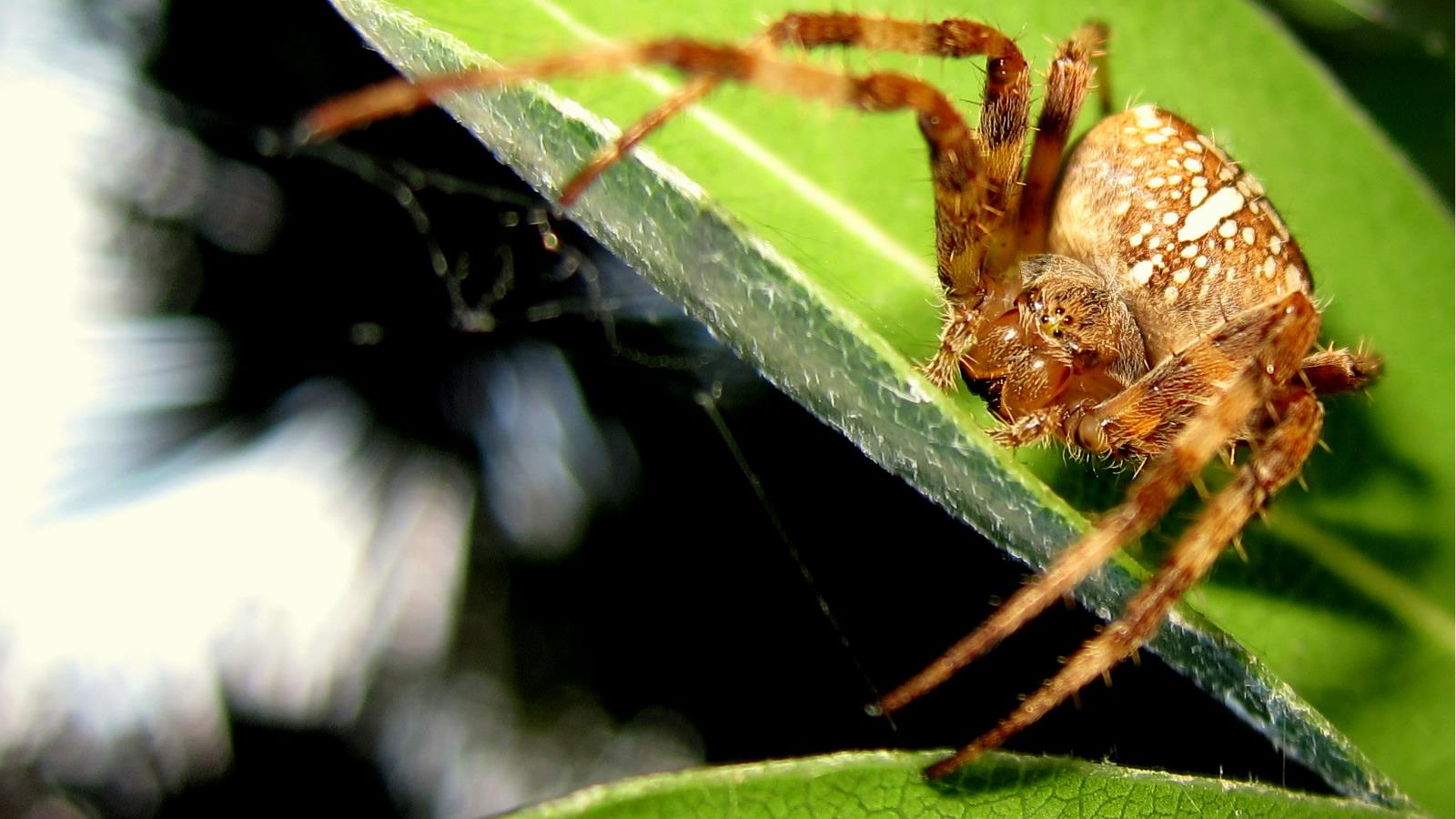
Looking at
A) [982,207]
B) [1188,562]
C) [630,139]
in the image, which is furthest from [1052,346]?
[630,139]

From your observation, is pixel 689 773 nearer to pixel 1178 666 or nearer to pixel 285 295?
pixel 1178 666

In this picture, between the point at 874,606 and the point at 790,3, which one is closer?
the point at 790,3

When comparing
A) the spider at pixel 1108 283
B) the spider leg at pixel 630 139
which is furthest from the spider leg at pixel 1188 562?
the spider leg at pixel 630 139

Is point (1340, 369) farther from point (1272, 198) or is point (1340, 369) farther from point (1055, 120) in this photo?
point (1055, 120)

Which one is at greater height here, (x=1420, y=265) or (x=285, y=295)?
(x=1420, y=265)

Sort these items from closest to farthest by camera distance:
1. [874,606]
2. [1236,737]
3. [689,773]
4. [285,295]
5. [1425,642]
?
[689,773]
[1425,642]
[1236,737]
[874,606]
[285,295]

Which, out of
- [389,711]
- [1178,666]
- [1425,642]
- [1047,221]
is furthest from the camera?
[389,711]

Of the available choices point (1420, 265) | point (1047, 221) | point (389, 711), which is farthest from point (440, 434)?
point (1420, 265)

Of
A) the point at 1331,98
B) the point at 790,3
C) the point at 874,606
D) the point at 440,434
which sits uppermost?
the point at 1331,98
